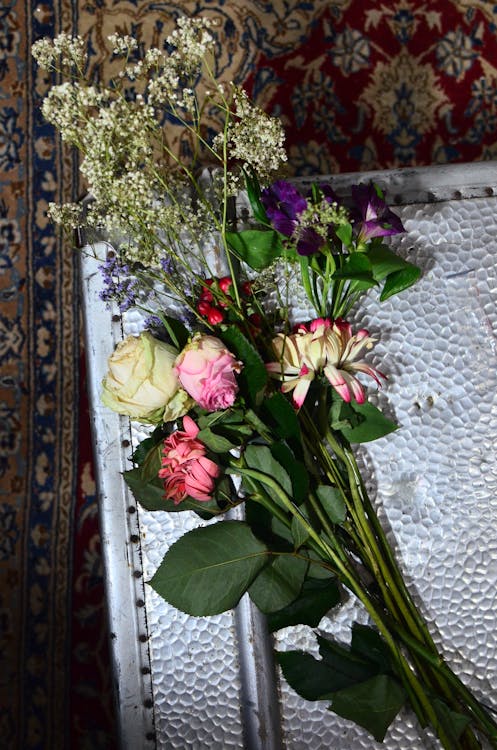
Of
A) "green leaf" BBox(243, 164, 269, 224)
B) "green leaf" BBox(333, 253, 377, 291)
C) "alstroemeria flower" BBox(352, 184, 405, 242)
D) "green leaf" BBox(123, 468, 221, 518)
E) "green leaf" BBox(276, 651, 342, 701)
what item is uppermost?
"green leaf" BBox(243, 164, 269, 224)

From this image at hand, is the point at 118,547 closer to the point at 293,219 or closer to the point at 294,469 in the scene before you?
the point at 294,469

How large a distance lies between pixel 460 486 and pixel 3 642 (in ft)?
2.21

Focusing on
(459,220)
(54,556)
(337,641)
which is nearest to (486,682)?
(337,641)

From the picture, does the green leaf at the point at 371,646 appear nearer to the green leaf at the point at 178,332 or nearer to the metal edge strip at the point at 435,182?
the green leaf at the point at 178,332

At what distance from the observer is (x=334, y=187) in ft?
2.27

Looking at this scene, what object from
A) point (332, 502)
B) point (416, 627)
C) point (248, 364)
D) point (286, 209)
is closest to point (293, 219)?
point (286, 209)

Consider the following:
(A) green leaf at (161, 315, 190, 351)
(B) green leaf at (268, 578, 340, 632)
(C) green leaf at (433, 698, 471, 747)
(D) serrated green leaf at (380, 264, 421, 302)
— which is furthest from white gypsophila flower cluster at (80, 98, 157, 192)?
(C) green leaf at (433, 698, 471, 747)

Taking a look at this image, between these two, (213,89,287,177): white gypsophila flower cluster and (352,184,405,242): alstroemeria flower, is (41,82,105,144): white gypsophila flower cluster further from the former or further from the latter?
(352,184,405,242): alstroemeria flower

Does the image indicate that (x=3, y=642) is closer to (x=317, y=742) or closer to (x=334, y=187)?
(x=317, y=742)

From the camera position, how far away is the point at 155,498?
22.4 inches

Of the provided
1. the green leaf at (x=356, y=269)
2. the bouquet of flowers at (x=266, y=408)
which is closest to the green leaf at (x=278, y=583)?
the bouquet of flowers at (x=266, y=408)

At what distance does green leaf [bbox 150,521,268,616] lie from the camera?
532 millimetres

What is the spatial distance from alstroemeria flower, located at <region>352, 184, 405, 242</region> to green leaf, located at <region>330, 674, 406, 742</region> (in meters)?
0.33

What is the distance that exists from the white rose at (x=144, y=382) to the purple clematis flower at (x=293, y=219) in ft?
0.40
